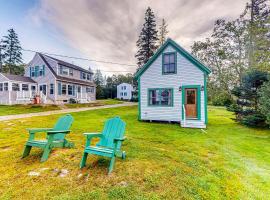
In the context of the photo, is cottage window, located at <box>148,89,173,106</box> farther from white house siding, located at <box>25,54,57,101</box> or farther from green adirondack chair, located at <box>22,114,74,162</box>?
white house siding, located at <box>25,54,57,101</box>

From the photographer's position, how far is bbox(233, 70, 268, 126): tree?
10.8 meters

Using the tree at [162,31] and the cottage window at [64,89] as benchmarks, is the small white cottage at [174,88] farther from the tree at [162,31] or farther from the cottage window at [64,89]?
the tree at [162,31]

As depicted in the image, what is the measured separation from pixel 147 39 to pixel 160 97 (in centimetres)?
1807

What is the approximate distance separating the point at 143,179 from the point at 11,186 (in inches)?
97.6

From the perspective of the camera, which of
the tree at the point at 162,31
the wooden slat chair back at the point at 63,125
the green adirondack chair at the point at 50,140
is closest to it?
the green adirondack chair at the point at 50,140

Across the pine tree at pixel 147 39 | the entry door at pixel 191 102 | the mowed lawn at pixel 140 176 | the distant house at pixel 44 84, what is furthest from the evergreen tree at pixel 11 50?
the mowed lawn at pixel 140 176

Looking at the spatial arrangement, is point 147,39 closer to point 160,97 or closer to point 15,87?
point 160,97

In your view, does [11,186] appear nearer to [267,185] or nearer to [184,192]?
[184,192]

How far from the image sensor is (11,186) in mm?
3158

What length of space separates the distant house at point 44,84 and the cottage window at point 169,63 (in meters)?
15.5

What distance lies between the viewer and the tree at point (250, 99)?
426 inches

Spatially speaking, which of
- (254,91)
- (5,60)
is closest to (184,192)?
(254,91)

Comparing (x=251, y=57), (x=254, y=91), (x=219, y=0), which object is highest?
(x=219, y=0)

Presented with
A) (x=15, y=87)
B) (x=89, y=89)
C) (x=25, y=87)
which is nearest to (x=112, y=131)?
(x=15, y=87)
